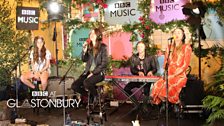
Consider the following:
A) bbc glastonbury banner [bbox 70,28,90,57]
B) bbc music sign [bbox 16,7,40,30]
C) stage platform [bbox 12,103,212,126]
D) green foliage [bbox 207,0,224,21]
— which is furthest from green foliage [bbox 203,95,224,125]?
bbc glastonbury banner [bbox 70,28,90,57]

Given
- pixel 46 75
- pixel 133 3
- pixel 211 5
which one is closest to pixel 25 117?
pixel 46 75

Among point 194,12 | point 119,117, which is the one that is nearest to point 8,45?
point 119,117

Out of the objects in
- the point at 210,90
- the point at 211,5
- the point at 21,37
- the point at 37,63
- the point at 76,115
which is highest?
the point at 211,5

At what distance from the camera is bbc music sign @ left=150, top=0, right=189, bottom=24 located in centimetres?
681

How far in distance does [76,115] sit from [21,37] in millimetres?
1919

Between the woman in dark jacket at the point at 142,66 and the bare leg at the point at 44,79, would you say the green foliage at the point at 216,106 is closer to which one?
the woman in dark jacket at the point at 142,66

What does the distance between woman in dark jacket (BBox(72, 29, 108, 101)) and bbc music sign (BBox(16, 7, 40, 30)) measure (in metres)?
1.09

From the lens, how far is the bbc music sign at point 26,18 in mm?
6098

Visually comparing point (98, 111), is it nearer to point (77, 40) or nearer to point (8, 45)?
point (8, 45)

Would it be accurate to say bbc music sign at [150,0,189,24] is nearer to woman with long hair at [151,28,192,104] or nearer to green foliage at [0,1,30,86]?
woman with long hair at [151,28,192,104]

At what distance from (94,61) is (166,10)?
6.38 ft

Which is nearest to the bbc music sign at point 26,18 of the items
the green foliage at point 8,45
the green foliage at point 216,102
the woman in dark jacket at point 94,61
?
the green foliage at point 8,45

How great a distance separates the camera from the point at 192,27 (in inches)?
261

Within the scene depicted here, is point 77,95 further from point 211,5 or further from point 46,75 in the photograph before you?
point 211,5
